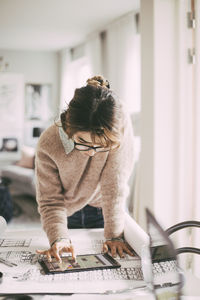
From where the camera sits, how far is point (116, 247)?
1190 millimetres

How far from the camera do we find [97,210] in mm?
1599

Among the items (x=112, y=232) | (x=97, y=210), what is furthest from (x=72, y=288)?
(x=97, y=210)

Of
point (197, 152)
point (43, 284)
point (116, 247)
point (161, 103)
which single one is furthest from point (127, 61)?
point (43, 284)

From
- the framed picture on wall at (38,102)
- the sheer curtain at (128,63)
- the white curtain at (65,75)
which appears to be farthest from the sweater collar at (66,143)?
the framed picture on wall at (38,102)

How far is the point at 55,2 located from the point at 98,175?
3.03 m

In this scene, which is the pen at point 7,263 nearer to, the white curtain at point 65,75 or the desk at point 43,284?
the desk at point 43,284

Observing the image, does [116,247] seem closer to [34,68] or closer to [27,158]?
[27,158]

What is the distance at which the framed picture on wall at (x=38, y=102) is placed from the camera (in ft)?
21.0

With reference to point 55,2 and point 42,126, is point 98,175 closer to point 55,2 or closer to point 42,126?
point 55,2

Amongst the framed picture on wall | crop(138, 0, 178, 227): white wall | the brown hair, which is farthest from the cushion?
the brown hair

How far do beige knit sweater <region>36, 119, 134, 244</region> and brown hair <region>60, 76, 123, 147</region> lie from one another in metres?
0.23

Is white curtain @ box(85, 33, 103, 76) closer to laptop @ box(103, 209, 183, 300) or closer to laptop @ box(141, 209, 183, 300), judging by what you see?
laptop @ box(103, 209, 183, 300)

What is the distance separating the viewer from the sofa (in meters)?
4.67

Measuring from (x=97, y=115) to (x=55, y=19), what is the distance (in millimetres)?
3815
